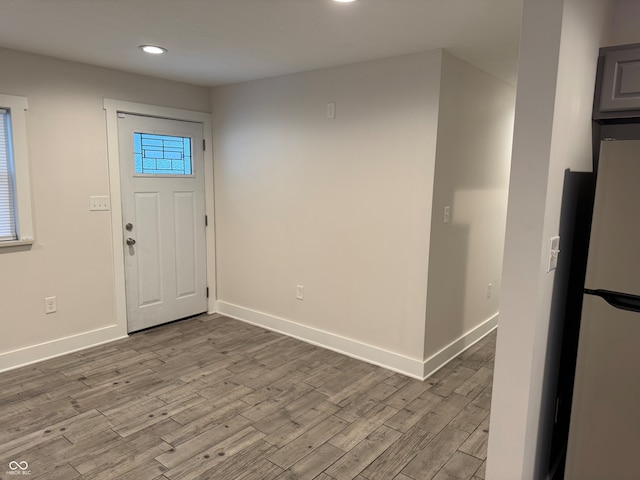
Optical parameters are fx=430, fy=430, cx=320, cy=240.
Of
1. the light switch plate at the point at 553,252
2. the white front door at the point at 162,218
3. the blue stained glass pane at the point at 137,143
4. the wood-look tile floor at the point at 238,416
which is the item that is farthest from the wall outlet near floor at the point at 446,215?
the blue stained glass pane at the point at 137,143

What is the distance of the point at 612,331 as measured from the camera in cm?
165

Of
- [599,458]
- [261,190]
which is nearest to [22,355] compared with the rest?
[261,190]

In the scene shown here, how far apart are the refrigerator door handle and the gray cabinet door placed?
2.56ft

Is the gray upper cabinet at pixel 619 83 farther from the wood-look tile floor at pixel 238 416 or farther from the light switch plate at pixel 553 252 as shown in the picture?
the wood-look tile floor at pixel 238 416

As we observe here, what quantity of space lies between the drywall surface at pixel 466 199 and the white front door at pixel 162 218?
2462 mm

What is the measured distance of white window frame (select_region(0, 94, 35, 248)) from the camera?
3.08 m

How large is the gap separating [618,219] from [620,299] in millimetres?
308

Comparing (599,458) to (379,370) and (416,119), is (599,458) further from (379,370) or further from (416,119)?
(416,119)

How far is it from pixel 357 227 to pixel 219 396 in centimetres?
159

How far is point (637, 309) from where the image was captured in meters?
1.60

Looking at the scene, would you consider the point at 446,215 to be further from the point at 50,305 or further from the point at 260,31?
the point at 50,305

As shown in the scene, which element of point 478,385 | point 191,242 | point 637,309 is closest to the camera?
point 637,309

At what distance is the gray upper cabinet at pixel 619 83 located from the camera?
1.78 metres

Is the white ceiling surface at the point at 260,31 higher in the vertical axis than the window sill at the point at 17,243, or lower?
higher
